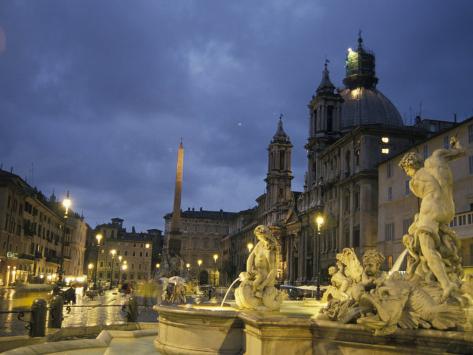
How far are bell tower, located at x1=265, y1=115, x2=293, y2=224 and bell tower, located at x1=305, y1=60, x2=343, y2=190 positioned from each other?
23.8m

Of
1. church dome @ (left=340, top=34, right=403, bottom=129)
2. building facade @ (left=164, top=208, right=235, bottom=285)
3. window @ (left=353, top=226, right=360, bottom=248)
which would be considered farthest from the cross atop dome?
building facade @ (left=164, top=208, right=235, bottom=285)

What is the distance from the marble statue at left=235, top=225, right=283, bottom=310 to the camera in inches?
360

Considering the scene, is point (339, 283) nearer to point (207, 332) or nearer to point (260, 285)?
point (260, 285)

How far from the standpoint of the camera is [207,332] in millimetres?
7973

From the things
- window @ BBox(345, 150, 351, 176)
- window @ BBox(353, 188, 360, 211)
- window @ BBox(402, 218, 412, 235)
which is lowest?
window @ BBox(402, 218, 412, 235)

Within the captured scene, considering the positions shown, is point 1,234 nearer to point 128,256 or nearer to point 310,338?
point 310,338

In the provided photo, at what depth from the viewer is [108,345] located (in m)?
11.1

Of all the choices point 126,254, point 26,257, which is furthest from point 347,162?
point 126,254

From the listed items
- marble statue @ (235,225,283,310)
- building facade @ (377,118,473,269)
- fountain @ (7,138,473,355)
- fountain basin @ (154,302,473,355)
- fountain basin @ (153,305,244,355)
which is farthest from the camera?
building facade @ (377,118,473,269)

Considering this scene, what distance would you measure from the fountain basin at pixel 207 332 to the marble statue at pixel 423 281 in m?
1.61

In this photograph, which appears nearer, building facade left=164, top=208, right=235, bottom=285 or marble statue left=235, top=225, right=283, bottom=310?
marble statue left=235, top=225, right=283, bottom=310

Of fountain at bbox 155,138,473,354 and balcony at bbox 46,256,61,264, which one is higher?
balcony at bbox 46,256,61,264

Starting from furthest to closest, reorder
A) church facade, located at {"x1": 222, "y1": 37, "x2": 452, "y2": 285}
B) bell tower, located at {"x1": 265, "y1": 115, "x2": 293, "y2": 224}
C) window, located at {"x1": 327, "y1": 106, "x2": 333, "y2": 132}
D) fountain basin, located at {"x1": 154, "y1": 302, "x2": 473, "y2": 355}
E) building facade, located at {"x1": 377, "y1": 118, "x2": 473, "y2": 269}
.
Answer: bell tower, located at {"x1": 265, "y1": 115, "x2": 293, "y2": 224}, window, located at {"x1": 327, "y1": 106, "x2": 333, "y2": 132}, church facade, located at {"x1": 222, "y1": 37, "x2": 452, "y2": 285}, building facade, located at {"x1": 377, "y1": 118, "x2": 473, "y2": 269}, fountain basin, located at {"x1": 154, "y1": 302, "x2": 473, "y2": 355}

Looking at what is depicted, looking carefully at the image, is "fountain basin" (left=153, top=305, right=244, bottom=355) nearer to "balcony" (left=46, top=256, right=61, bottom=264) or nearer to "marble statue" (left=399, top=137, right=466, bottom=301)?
"marble statue" (left=399, top=137, right=466, bottom=301)
